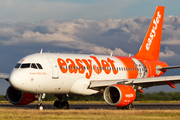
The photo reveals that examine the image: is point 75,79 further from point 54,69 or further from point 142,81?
point 142,81

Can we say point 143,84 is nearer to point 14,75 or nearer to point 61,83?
point 61,83

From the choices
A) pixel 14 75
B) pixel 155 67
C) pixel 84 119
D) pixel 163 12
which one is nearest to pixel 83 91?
pixel 14 75

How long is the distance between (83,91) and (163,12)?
17778 millimetres

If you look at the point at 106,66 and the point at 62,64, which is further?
the point at 106,66

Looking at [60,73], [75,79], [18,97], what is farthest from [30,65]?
[18,97]

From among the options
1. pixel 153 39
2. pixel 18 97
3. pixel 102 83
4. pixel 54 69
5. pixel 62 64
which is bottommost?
pixel 18 97

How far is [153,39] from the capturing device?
36906mm

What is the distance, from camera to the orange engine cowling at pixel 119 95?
2330 cm

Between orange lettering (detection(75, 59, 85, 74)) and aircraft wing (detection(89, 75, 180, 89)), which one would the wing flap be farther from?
orange lettering (detection(75, 59, 85, 74))

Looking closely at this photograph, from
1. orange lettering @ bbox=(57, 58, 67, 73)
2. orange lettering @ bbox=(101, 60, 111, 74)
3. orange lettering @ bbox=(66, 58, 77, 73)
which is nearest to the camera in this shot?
orange lettering @ bbox=(57, 58, 67, 73)

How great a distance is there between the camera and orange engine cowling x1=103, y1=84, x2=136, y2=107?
917 inches

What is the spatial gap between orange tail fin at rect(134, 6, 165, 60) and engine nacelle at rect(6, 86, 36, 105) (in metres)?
13.8

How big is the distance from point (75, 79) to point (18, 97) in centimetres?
561

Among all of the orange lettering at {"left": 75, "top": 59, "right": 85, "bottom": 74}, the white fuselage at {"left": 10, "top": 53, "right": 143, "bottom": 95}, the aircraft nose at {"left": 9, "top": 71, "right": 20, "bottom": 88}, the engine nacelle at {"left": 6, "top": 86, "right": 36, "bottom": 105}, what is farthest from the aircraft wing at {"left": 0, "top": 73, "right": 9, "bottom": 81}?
the orange lettering at {"left": 75, "top": 59, "right": 85, "bottom": 74}
